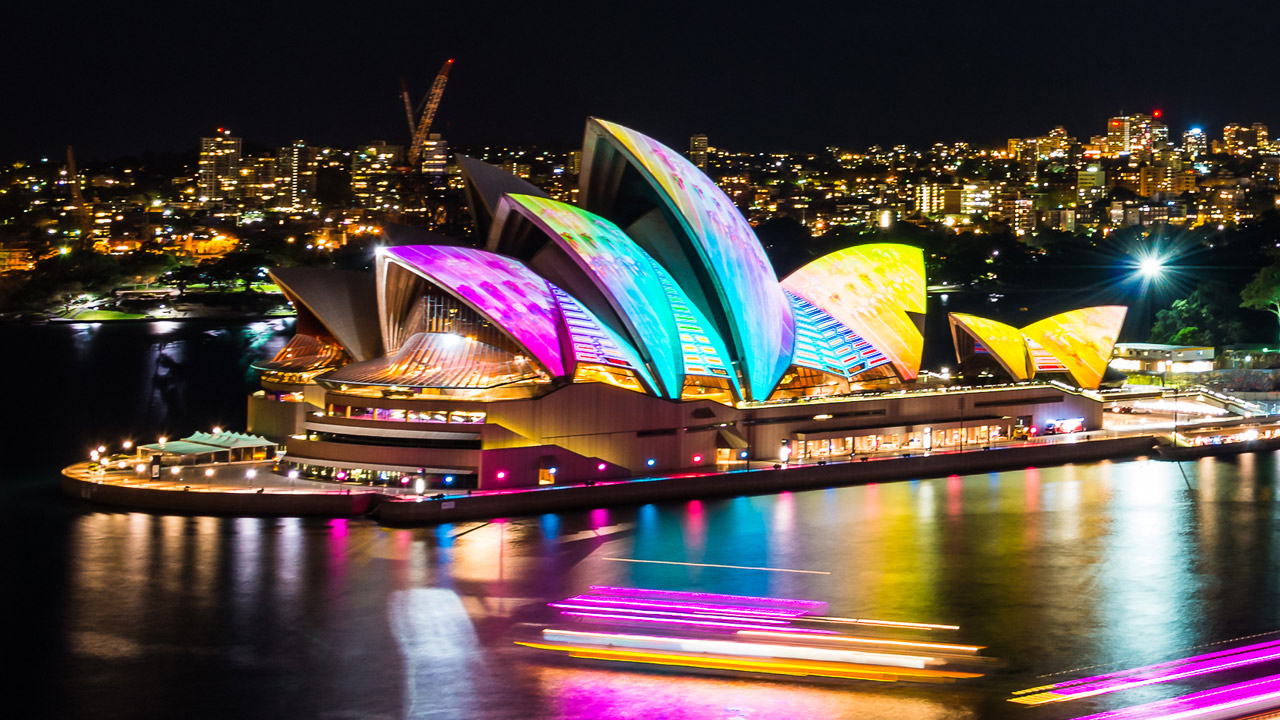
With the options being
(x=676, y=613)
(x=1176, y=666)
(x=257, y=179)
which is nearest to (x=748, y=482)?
(x=676, y=613)

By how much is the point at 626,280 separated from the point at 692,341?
252cm

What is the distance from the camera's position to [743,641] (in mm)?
18141

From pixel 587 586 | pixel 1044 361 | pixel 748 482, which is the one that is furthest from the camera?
pixel 1044 361

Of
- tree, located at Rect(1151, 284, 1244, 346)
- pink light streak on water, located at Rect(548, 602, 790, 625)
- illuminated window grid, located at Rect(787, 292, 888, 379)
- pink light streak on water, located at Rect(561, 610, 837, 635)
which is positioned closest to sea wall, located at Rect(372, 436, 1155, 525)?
illuminated window grid, located at Rect(787, 292, 888, 379)

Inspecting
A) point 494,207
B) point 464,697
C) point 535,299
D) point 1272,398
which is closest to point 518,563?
point 464,697

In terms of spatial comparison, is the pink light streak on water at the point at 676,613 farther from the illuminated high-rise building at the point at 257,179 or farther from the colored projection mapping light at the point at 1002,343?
the illuminated high-rise building at the point at 257,179

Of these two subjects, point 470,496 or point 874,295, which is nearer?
point 470,496

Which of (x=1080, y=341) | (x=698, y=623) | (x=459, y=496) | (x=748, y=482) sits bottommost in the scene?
(x=698, y=623)

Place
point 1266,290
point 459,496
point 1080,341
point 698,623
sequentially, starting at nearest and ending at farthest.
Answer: point 698,623
point 459,496
point 1080,341
point 1266,290

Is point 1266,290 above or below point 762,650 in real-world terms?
above

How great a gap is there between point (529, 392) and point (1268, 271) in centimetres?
4507

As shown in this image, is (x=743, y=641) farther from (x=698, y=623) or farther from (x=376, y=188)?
(x=376, y=188)

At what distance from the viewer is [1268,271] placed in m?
60.0

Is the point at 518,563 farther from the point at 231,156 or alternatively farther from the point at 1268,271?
the point at 231,156
